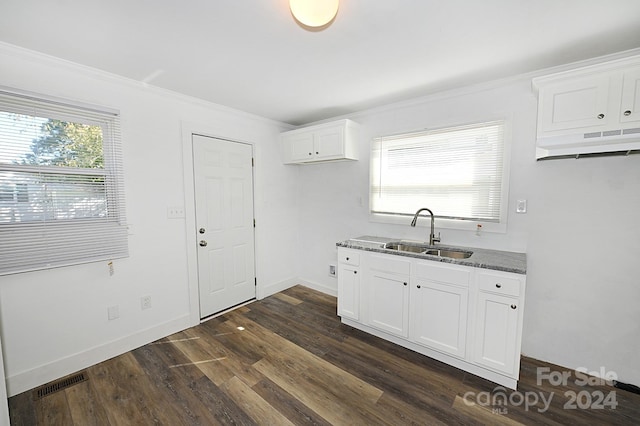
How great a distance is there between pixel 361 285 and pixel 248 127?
91.8 inches

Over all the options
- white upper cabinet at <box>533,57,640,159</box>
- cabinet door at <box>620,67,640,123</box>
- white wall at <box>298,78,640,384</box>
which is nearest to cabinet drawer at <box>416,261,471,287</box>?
white wall at <box>298,78,640,384</box>

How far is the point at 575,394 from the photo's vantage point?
1938mm

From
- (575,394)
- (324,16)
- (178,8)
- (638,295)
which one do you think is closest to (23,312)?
(178,8)

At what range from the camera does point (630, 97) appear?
5.48ft

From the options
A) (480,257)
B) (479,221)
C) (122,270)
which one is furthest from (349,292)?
(122,270)

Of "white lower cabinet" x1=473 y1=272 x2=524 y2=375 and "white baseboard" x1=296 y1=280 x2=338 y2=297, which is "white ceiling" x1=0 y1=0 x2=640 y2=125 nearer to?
"white lower cabinet" x1=473 y1=272 x2=524 y2=375

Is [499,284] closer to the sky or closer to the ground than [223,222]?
closer to the ground

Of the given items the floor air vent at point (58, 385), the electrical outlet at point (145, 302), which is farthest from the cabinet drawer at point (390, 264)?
the floor air vent at point (58, 385)

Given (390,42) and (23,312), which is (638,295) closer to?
(390,42)

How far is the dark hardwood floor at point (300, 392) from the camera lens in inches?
68.6

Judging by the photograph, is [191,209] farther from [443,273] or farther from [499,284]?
[499,284]

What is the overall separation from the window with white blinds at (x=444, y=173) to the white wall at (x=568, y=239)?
0.37 feet

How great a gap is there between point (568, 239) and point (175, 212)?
3550 millimetres

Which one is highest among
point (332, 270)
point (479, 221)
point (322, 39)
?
point (322, 39)
